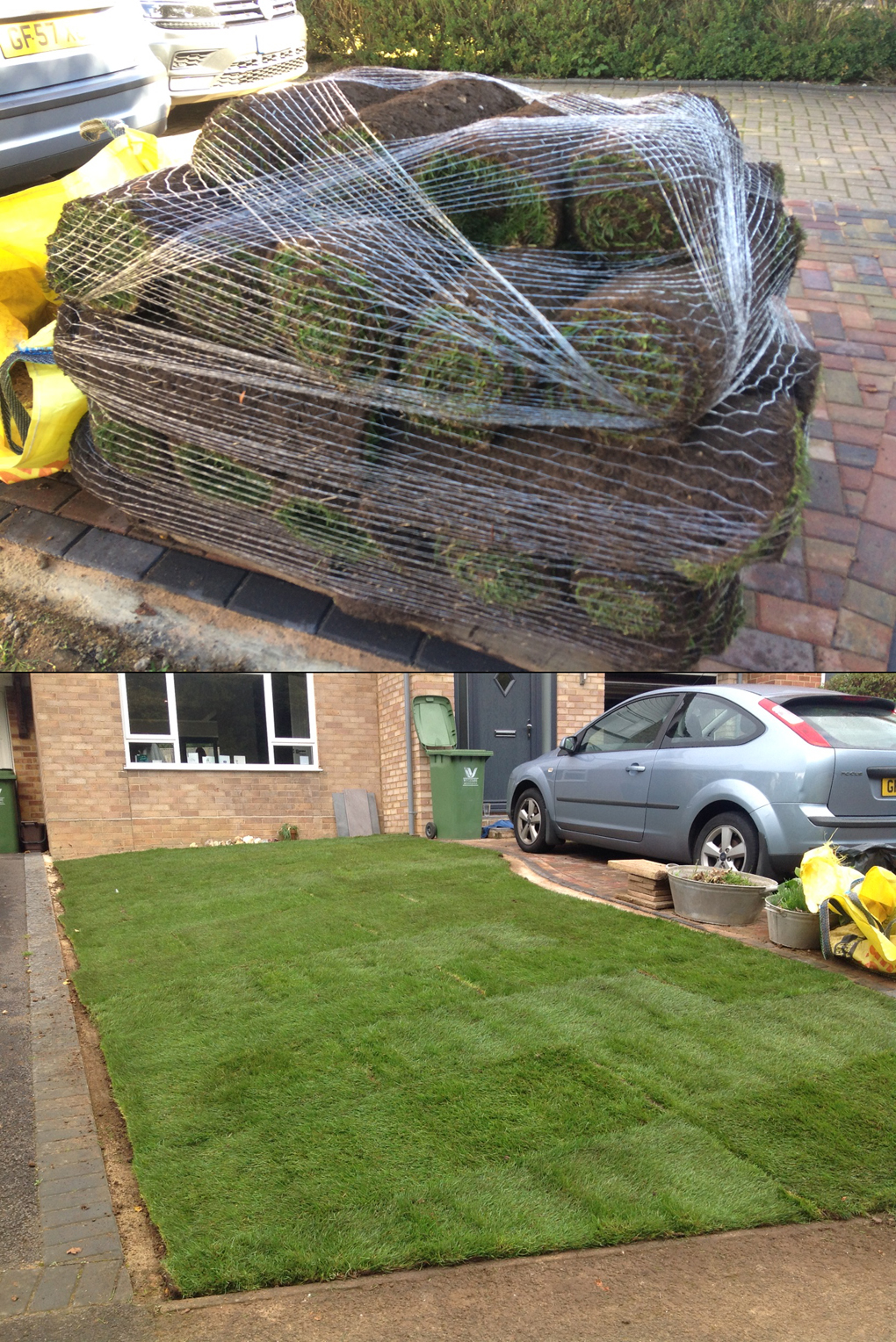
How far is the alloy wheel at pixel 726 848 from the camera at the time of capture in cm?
397

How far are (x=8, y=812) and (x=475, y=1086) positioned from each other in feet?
20.2

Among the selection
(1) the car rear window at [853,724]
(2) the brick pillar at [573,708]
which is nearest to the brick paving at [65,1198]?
(2) the brick pillar at [573,708]

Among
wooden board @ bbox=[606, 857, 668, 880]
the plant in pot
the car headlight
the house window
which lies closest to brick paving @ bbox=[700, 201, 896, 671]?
the car headlight

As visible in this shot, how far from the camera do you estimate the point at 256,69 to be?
154 cm

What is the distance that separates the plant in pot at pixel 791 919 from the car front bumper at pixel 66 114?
313 cm

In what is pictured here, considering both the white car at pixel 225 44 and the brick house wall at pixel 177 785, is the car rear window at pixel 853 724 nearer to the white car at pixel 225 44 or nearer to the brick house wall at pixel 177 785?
the white car at pixel 225 44

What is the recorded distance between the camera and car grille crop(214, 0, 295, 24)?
149 centimetres

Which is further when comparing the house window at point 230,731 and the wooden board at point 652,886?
the house window at point 230,731

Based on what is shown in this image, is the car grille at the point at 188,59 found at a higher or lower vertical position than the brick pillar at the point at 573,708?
higher

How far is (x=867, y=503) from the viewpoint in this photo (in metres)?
1.71

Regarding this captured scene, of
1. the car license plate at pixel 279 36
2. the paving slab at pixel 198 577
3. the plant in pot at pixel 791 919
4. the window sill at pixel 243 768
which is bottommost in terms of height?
the plant in pot at pixel 791 919

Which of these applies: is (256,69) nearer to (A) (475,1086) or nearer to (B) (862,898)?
(A) (475,1086)

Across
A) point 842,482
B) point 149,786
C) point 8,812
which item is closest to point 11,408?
point 842,482

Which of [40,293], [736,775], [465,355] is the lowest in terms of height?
[736,775]
